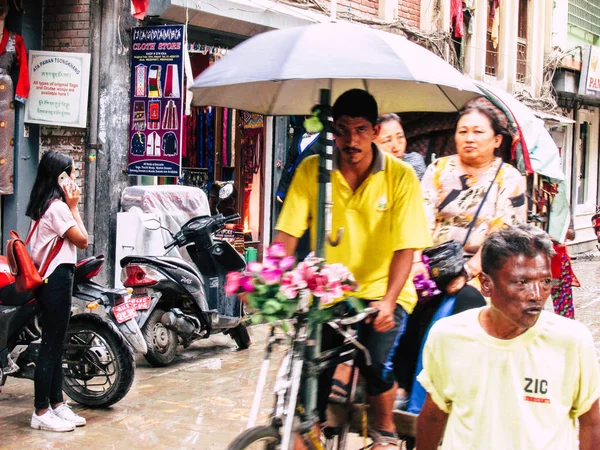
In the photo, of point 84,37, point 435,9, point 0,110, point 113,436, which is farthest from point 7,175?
point 435,9

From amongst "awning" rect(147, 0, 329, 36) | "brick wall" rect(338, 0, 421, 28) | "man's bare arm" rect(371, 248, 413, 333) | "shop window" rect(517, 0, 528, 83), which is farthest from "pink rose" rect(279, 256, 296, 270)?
"shop window" rect(517, 0, 528, 83)

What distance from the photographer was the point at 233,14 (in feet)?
35.5

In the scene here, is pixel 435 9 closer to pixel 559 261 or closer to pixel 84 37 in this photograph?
pixel 84 37

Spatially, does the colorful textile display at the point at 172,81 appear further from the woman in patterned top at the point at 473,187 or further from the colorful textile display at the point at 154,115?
the woman in patterned top at the point at 473,187

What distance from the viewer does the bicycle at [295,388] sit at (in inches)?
140

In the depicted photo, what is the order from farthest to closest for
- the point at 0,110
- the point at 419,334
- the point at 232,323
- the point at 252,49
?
the point at 0,110 < the point at 232,323 < the point at 419,334 < the point at 252,49

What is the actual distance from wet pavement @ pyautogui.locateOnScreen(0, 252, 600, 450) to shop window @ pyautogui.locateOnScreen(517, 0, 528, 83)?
546 inches

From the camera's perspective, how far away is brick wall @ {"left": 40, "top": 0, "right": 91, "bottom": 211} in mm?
9625

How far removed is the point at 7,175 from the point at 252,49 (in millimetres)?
5802

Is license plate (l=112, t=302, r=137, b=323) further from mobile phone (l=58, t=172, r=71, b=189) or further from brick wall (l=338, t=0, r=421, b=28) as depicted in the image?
brick wall (l=338, t=0, r=421, b=28)

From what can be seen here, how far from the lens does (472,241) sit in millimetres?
5027

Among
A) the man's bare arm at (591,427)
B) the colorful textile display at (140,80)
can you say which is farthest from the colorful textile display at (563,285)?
the colorful textile display at (140,80)

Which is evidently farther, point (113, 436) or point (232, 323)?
point (232, 323)

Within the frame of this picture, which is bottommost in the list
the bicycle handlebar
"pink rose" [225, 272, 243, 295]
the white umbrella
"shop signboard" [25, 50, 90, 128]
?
the bicycle handlebar
